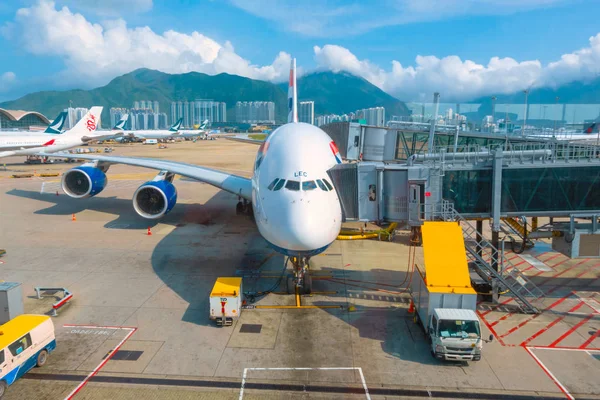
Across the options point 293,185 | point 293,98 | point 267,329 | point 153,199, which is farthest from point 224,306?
point 293,98

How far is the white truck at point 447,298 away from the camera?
11188 mm

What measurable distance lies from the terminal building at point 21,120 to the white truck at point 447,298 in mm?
128865

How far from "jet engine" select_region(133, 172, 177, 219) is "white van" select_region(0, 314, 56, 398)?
13330 mm

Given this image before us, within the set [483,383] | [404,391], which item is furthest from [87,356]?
[483,383]

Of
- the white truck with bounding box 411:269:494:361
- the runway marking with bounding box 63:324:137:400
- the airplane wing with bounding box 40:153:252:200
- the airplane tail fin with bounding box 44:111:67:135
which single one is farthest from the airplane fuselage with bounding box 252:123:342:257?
the airplane tail fin with bounding box 44:111:67:135

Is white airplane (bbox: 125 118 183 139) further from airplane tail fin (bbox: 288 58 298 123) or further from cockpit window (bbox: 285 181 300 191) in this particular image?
cockpit window (bbox: 285 181 300 191)

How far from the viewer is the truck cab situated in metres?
11.1

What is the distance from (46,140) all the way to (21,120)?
9034 cm

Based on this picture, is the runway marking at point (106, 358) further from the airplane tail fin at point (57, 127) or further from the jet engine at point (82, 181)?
the airplane tail fin at point (57, 127)

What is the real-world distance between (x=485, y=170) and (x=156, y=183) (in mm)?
18457

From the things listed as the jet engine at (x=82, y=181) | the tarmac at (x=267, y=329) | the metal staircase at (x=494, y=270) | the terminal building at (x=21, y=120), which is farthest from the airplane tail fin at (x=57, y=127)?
the metal staircase at (x=494, y=270)

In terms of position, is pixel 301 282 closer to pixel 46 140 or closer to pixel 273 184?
pixel 273 184

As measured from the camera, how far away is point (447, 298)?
12.5 m

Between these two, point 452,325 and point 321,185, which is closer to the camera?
point 452,325
